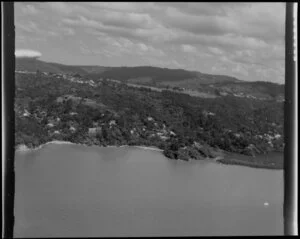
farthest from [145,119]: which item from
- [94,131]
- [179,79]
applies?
[179,79]

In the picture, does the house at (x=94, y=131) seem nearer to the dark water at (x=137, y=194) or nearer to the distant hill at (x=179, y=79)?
the dark water at (x=137, y=194)

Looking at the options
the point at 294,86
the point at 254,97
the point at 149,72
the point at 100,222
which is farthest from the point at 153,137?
the point at 294,86

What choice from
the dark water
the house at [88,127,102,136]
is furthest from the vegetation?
the dark water

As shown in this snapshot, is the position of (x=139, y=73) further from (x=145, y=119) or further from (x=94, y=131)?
(x=94, y=131)

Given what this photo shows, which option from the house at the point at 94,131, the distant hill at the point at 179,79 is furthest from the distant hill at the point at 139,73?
the house at the point at 94,131

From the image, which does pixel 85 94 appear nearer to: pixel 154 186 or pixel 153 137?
pixel 153 137

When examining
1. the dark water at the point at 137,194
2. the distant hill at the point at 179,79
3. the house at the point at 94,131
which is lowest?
the dark water at the point at 137,194
